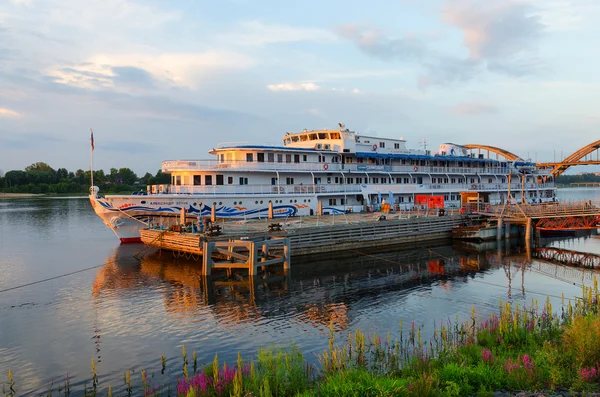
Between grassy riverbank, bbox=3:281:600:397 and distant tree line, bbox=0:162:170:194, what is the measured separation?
382 feet

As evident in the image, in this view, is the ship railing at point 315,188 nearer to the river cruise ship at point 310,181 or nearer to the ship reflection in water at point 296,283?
the river cruise ship at point 310,181

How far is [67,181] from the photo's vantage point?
464 feet

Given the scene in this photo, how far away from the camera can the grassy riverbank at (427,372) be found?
9.40 meters

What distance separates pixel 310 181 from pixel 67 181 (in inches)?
4985

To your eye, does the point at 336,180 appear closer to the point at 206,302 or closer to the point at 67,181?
the point at 206,302

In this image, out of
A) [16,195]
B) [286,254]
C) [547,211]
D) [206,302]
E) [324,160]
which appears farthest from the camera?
[16,195]

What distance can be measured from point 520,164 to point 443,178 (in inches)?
587

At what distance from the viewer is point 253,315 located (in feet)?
60.1

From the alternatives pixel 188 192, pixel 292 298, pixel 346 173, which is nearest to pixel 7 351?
pixel 292 298

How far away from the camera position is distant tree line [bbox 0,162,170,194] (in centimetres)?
13059

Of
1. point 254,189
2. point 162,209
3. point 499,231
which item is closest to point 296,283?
point 254,189

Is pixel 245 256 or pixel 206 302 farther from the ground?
pixel 245 256

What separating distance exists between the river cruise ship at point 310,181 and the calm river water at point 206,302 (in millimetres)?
4512

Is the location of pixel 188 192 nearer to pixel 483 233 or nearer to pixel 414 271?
pixel 414 271
